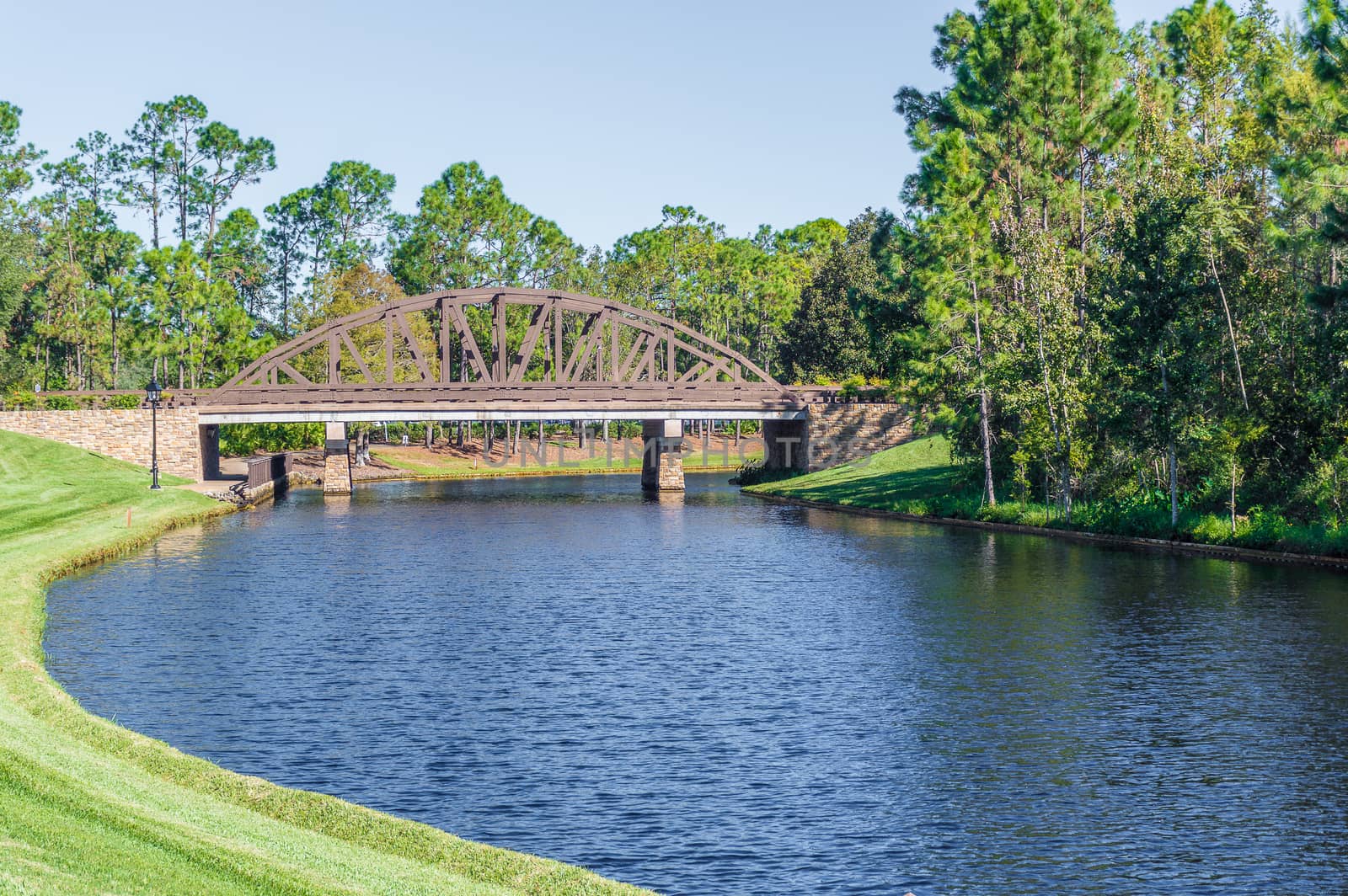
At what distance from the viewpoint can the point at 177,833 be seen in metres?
17.4

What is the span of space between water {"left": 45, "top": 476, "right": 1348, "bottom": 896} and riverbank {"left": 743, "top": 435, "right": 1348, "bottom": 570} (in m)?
2.37

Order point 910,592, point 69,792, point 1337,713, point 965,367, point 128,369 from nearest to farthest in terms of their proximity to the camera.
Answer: point 69,792 < point 1337,713 < point 910,592 < point 965,367 < point 128,369

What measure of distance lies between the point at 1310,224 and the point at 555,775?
40.7 m

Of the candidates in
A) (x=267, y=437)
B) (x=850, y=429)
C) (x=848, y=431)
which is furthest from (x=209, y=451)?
(x=850, y=429)

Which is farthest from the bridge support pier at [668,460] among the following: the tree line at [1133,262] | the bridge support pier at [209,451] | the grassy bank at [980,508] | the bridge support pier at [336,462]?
the bridge support pier at [209,451]

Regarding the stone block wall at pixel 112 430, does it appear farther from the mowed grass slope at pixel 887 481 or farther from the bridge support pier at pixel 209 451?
the mowed grass slope at pixel 887 481

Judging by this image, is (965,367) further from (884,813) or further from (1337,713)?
(884,813)

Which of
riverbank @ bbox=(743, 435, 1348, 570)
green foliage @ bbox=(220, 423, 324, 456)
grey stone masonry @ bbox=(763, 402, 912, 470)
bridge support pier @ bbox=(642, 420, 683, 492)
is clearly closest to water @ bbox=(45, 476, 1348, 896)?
riverbank @ bbox=(743, 435, 1348, 570)

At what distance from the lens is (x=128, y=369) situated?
13862 cm

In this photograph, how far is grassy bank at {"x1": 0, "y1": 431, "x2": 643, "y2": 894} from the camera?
15633 millimetres

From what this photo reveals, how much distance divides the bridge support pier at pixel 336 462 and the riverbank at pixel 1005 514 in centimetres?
2921

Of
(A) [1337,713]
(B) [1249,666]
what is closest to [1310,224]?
(B) [1249,666]

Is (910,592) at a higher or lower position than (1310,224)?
lower

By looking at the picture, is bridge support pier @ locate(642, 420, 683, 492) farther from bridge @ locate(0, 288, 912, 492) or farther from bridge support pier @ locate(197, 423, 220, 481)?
bridge support pier @ locate(197, 423, 220, 481)
